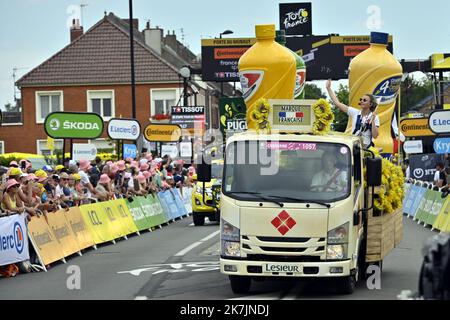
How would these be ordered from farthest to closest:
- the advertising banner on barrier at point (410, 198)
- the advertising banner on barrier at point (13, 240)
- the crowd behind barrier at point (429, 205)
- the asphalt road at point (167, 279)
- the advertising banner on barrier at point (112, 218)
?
the advertising banner on barrier at point (410, 198)
the crowd behind barrier at point (429, 205)
the advertising banner on barrier at point (112, 218)
the advertising banner on barrier at point (13, 240)
the asphalt road at point (167, 279)

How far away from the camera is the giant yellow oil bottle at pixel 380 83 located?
60.2ft

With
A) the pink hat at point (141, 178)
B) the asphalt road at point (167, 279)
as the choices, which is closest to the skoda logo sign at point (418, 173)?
the pink hat at point (141, 178)

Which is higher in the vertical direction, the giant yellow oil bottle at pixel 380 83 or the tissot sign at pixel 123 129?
the giant yellow oil bottle at pixel 380 83

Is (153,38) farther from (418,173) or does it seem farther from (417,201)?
(417,201)

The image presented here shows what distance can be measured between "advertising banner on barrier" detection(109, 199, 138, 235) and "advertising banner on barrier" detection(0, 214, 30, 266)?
6956mm

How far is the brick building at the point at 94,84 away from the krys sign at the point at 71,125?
4790 centimetres

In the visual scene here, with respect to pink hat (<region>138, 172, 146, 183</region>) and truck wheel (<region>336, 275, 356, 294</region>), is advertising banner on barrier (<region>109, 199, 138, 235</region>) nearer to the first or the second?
pink hat (<region>138, 172, 146, 183</region>)

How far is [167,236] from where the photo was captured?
82.8ft

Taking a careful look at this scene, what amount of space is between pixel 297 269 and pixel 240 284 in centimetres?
98

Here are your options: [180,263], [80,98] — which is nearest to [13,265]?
[180,263]

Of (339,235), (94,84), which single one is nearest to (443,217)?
(339,235)

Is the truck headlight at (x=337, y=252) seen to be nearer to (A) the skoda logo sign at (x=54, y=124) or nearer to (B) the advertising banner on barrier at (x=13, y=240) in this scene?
(B) the advertising banner on barrier at (x=13, y=240)

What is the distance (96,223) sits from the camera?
74.3 ft
